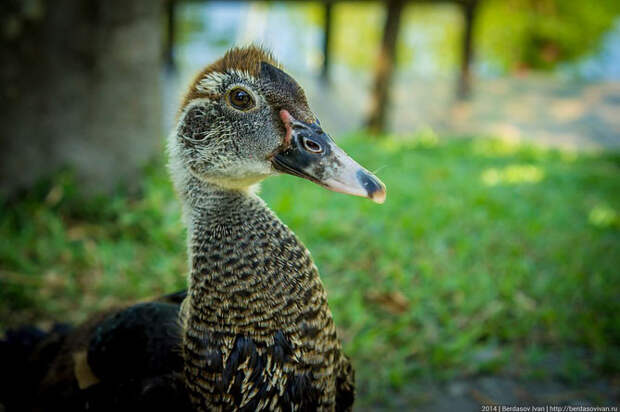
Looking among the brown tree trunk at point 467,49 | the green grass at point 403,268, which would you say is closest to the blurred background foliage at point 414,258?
the green grass at point 403,268

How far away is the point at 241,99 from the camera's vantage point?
1.49m

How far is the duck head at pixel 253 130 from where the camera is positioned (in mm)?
1404

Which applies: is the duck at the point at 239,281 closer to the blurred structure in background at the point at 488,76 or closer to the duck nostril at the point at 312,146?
the duck nostril at the point at 312,146

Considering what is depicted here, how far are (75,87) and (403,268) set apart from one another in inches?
114

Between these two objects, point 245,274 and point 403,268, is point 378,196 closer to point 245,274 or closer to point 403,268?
point 245,274

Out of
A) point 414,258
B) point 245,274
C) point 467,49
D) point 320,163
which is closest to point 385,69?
point 467,49

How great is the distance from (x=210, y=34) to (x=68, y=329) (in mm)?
9010

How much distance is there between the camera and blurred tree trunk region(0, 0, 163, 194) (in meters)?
3.60

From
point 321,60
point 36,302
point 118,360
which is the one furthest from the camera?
point 321,60

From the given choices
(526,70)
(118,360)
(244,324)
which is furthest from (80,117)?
(526,70)

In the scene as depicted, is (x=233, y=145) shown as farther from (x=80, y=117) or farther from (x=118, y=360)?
(x=80, y=117)

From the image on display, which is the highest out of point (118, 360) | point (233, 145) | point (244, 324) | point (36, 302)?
point (233, 145)

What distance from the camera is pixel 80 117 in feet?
12.4

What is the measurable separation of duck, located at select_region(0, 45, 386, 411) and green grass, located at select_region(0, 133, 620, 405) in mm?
1092
